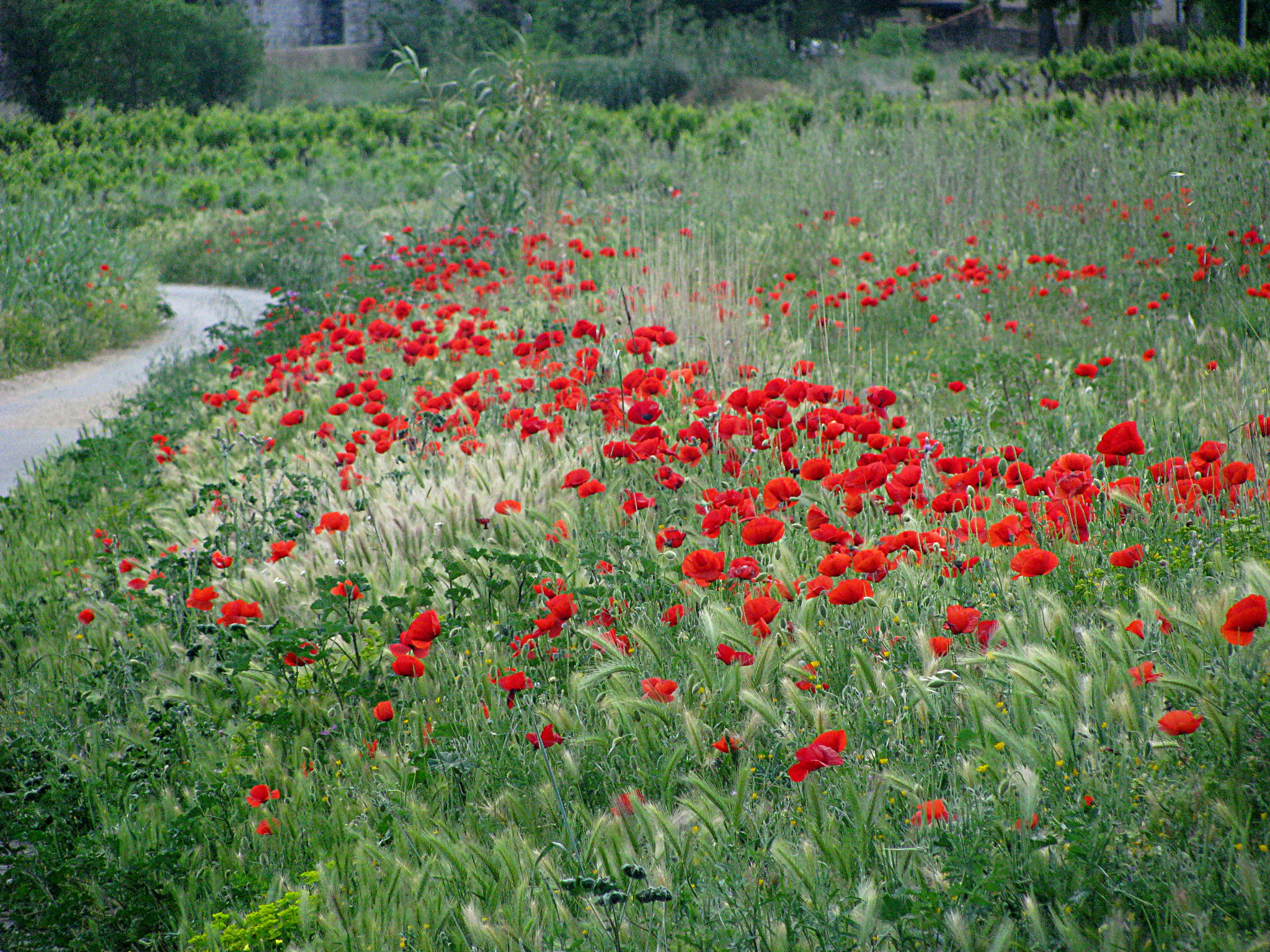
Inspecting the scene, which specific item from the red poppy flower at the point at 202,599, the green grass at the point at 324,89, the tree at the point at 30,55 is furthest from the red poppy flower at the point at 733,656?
the tree at the point at 30,55

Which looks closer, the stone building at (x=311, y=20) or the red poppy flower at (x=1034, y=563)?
the red poppy flower at (x=1034, y=563)

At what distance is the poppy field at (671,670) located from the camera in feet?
5.14

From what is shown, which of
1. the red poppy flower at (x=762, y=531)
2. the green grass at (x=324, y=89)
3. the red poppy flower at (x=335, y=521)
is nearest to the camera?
the red poppy flower at (x=762, y=531)

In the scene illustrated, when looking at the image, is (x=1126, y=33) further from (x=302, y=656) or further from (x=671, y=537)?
(x=302, y=656)

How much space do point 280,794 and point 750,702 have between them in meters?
1.16

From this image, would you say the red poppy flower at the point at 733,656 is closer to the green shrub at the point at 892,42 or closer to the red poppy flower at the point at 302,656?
the red poppy flower at the point at 302,656

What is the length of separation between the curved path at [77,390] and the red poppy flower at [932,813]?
5.13 meters

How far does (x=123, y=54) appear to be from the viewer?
27.7m

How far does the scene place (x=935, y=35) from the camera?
140 feet

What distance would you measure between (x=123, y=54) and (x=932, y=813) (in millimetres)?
32708

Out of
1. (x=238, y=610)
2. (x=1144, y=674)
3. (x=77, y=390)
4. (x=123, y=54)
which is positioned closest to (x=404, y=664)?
(x=238, y=610)

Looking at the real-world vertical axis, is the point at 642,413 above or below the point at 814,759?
above

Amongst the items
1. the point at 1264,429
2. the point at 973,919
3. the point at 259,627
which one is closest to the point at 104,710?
the point at 259,627

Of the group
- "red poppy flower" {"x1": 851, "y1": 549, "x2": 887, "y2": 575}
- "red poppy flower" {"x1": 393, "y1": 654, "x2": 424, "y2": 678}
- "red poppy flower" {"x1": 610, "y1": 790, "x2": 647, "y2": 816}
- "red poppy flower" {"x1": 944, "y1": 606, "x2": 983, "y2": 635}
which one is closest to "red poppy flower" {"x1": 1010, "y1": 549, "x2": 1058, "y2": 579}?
"red poppy flower" {"x1": 944, "y1": 606, "x2": 983, "y2": 635}
